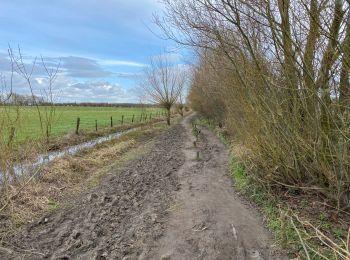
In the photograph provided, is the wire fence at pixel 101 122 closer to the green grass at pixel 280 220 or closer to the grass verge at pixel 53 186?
the grass verge at pixel 53 186

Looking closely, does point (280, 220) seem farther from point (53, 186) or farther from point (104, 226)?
point (53, 186)

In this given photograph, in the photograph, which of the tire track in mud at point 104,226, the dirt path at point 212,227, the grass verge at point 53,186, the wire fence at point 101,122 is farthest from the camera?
the wire fence at point 101,122

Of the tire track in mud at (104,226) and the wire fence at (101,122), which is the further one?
the wire fence at (101,122)

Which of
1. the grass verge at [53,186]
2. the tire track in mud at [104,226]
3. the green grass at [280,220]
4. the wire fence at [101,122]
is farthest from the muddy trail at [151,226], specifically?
the wire fence at [101,122]

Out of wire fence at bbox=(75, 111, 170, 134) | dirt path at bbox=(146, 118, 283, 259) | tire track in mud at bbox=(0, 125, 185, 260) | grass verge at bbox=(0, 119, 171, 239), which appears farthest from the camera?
wire fence at bbox=(75, 111, 170, 134)

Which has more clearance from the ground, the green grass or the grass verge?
the green grass

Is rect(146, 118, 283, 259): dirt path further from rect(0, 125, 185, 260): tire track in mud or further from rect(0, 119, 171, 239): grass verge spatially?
rect(0, 119, 171, 239): grass verge

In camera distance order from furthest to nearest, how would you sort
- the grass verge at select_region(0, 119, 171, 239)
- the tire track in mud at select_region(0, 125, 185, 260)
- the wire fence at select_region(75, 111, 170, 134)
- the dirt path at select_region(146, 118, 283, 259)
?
the wire fence at select_region(75, 111, 170, 134)
the grass verge at select_region(0, 119, 171, 239)
the tire track in mud at select_region(0, 125, 185, 260)
the dirt path at select_region(146, 118, 283, 259)

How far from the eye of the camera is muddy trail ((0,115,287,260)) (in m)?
5.80

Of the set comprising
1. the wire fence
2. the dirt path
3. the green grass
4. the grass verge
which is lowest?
the wire fence

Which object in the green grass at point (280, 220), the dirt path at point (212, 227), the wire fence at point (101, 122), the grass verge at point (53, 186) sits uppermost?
the green grass at point (280, 220)

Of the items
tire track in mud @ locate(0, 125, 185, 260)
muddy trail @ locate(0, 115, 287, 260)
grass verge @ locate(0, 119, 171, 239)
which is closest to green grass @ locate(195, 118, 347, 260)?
muddy trail @ locate(0, 115, 287, 260)

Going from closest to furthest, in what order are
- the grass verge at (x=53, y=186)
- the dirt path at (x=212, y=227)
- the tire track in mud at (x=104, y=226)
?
1. the dirt path at (x=212, y=227)
2. the tire track in mud at (x=104, y=226)
3. the grass verge at (x=53, y=186)

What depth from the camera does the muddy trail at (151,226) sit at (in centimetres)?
580
